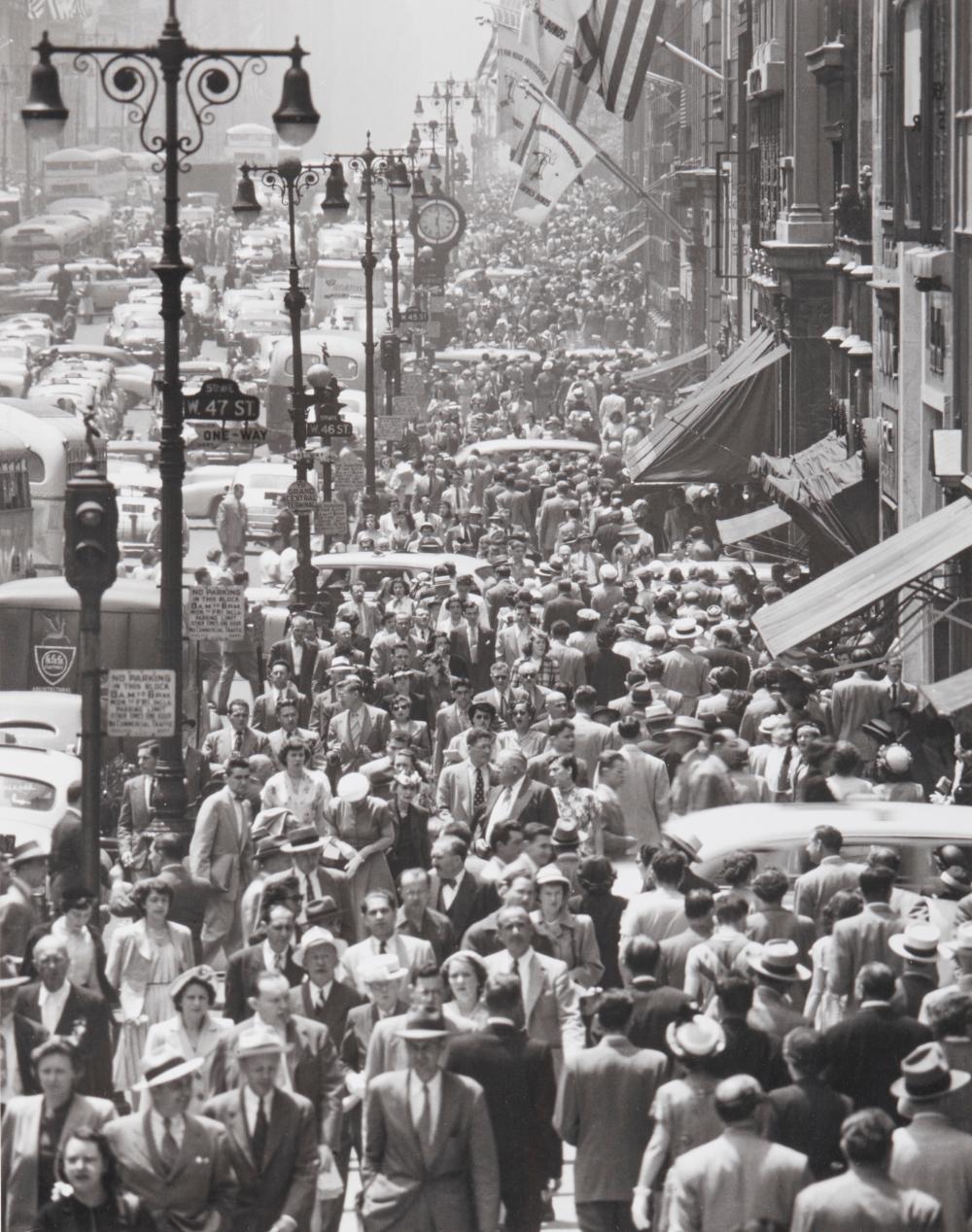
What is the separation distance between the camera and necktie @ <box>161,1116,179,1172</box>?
9.04 meters

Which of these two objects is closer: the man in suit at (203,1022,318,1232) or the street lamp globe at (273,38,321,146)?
the man in suit at (203,1022,318,1232)

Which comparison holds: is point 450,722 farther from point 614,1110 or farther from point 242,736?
point 614,1110

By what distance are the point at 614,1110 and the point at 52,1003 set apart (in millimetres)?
2747

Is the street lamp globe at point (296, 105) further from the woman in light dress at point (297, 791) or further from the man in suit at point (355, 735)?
the man in suit at point (355, 735)

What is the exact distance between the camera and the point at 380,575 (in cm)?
3102

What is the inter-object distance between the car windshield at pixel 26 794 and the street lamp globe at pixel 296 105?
4568 millimetres

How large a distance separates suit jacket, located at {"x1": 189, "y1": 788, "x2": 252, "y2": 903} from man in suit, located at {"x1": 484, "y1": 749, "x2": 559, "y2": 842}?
1.47m

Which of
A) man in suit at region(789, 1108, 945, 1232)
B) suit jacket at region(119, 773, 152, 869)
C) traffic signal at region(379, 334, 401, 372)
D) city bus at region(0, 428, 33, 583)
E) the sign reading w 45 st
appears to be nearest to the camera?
man in suit at region(789, 1108, 945, 1232)

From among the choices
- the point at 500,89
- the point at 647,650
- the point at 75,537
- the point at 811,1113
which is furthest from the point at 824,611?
the point at 500,89

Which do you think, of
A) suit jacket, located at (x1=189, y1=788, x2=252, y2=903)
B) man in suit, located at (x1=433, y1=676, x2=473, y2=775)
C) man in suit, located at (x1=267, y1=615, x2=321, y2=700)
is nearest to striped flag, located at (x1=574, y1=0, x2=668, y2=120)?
man in suit, located at (x1=267, y1=615, x2=321, y2=700)

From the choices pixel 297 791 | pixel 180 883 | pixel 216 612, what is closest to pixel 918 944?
pixel 180 883

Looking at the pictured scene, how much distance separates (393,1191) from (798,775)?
7542 mm

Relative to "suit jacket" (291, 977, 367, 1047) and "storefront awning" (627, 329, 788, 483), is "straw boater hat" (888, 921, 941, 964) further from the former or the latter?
"storefront awning" (627, 329, 788, 483)

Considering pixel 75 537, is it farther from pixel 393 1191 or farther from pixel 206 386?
pixel 393 1191
